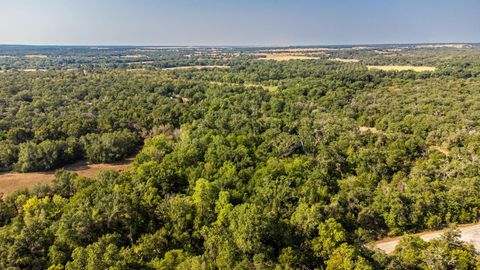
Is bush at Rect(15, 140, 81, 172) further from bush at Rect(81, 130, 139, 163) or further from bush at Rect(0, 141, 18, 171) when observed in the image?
bush at Rect(81, 130, 139, 163)

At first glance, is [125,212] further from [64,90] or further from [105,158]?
[64,90]

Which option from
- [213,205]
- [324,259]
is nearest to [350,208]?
[324,259]

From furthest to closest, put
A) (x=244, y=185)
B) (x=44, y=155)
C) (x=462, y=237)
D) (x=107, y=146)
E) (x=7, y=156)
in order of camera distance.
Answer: (x=107, y=146) → (x=44, y=155) → (x=7, y=156) → (x=244, y=185) → (x=462, y=237)

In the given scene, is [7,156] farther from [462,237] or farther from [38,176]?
[462,237]

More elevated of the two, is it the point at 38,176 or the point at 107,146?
the point at 107,146

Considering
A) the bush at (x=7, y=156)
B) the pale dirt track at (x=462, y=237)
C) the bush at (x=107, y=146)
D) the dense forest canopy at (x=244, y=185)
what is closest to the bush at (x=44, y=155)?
the dense forest canopy at (x=244, y=185)


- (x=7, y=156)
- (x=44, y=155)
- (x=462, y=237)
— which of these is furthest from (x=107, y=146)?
(x=462, y=237)

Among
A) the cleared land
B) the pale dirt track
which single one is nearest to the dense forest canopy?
the pale dirt track
